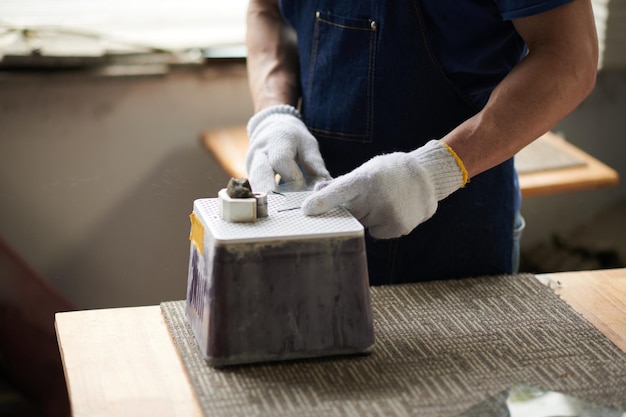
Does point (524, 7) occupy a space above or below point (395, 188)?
above

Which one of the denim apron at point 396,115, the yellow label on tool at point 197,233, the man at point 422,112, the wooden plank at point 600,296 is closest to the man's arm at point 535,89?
the man at point 422,112

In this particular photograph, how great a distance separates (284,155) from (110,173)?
4.25ft

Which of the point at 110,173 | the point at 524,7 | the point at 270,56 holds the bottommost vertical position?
the point at 110,173

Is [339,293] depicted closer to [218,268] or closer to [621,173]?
[218,268]

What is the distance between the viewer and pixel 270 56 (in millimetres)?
1659

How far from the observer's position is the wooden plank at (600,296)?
1.29 m

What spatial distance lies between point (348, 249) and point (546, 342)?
0.31 metres

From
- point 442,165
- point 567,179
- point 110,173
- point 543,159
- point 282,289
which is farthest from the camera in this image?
point 110,173

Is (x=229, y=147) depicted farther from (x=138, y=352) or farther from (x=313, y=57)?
(x=138, y=352)

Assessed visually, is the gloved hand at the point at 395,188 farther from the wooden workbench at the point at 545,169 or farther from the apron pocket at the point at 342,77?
the wooden workbench at the point at 545,169

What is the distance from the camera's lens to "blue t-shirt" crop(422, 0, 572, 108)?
133 cm

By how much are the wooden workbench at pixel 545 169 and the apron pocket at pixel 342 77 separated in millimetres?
676

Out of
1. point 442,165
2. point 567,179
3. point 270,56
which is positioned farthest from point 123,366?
point 567,179

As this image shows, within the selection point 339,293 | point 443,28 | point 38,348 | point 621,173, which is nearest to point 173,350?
point 339,293
